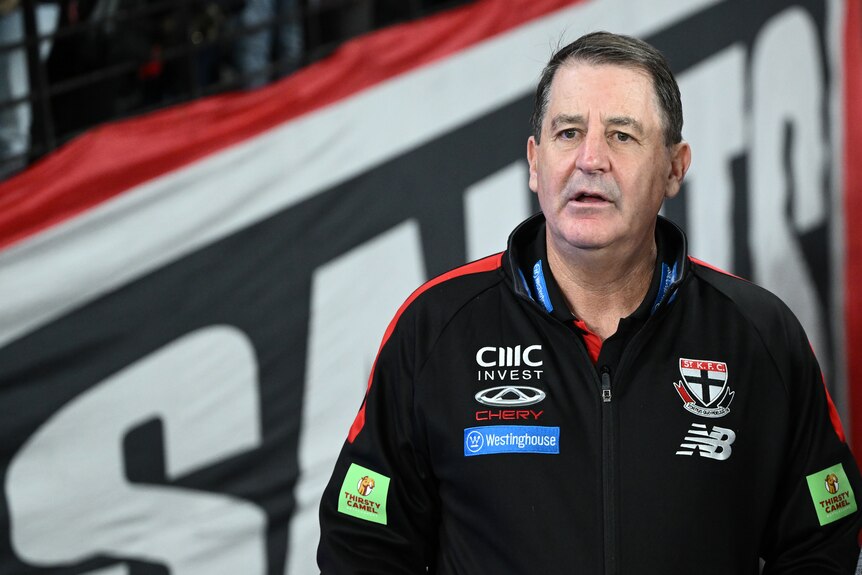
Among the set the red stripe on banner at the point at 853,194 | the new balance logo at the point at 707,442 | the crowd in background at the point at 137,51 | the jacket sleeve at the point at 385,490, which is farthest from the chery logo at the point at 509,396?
the red stripe on banner at the point at 853,194

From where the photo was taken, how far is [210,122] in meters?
3.36

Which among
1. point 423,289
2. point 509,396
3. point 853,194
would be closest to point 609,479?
point 509,396

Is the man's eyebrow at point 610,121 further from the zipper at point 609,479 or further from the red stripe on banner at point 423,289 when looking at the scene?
the zipper at point 609,479

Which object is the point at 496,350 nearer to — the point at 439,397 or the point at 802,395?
the point at 439,397

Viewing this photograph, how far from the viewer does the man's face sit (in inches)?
65.1

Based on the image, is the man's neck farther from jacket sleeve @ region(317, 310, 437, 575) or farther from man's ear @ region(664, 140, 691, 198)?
jacket sleeve @ region(317, 310, 437, 575)

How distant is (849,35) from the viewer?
4.87 m

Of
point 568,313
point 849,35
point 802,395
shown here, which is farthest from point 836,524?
point 849,35

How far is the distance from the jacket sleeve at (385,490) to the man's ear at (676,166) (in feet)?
1.44

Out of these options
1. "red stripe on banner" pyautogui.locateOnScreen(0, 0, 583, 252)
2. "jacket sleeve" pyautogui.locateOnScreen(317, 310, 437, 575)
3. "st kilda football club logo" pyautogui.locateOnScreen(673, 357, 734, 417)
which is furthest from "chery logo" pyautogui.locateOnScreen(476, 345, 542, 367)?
"red stripe on banner" pyautogui.locateOnScreen(0, 0, 583, 252)

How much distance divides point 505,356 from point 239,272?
5.95ft

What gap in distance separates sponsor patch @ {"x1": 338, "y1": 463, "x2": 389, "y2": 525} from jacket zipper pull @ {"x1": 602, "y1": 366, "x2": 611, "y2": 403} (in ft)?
1.07

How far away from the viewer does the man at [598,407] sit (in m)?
1.62

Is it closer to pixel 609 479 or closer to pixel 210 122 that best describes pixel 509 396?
pixel 609 479
